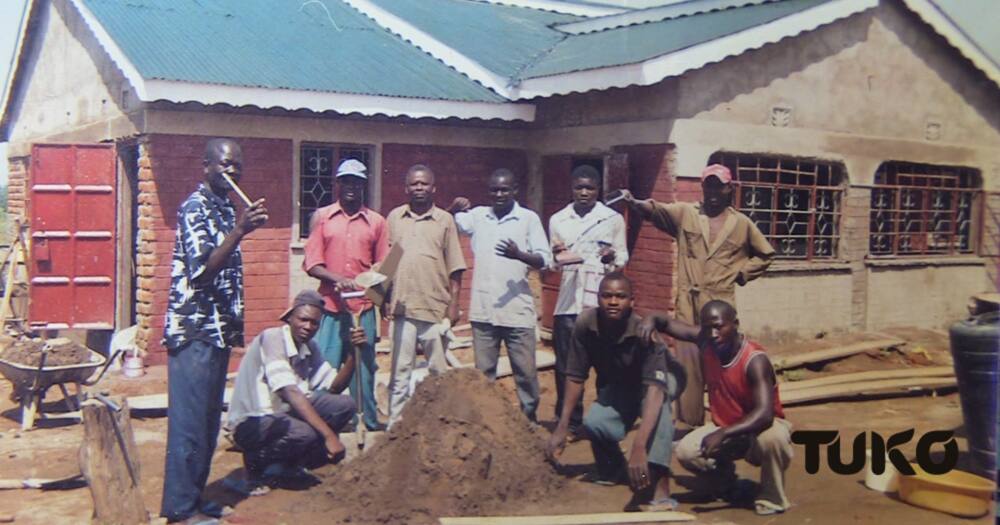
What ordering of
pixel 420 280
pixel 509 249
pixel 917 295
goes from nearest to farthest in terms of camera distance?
pixel 509 249 → pixel 420 280 → pixel 917 295

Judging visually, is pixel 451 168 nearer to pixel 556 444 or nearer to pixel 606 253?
pixel 606 253

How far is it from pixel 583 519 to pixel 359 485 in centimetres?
108

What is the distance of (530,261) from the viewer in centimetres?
537

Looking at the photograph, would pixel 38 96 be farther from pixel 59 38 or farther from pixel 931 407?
pixel 931 407

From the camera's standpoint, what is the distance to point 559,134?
7.87 metres

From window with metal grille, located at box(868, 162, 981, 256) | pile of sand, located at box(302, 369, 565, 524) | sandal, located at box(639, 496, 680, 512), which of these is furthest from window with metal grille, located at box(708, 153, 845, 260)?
sandal, located at box(639, 496, 680, 512)

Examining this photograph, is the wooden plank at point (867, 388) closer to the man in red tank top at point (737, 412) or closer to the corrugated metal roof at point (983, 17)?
the man in red tank top at point (737, 412)

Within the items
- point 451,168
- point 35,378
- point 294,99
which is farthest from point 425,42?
point 35,378

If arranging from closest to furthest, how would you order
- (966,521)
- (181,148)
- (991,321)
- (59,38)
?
(966,521)
(991,321)
(181,148)
(59,38)

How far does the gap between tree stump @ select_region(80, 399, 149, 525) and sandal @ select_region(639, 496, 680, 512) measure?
86.1 inches

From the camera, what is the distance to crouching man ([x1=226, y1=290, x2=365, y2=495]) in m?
4.22

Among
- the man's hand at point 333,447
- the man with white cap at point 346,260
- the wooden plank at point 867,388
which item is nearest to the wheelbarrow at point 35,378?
the man with white cap at point 346,260

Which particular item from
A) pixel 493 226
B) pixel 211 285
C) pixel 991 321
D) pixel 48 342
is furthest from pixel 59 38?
pixel 991 321

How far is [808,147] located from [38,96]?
728 cm
